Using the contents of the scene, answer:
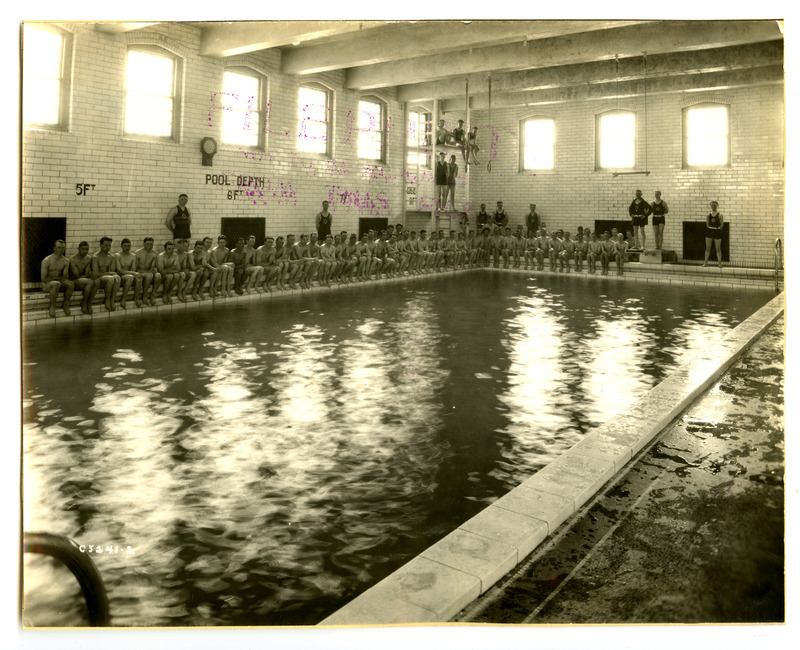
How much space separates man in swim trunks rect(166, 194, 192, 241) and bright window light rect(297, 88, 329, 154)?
10.8 ft

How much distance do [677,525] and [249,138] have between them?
10922 millimetres

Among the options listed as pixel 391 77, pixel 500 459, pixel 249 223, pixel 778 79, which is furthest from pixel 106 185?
pixel 778 79

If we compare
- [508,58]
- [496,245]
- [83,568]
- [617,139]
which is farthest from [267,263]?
[617,139]

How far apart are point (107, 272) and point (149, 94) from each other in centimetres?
279

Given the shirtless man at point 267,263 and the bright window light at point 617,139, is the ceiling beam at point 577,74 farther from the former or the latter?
the shirtless man at point 267,263

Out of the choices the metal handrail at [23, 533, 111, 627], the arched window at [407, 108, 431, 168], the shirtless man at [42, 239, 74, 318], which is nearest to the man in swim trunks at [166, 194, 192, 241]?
the shirtless man at [42, 239, 74, 318]

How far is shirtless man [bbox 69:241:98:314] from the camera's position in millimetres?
8562

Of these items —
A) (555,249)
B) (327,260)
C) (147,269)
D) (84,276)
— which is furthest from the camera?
(555,249)

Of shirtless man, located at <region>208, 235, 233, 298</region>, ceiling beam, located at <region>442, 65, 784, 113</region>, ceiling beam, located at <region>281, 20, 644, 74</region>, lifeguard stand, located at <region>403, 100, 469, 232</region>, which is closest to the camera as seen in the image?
ceiling beam, located at <region>281, 20, 644, 74</region>

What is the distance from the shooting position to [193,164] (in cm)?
1107

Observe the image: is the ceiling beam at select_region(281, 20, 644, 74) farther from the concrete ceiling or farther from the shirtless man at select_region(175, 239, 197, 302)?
the shirtless man at select_region(175, 239, 197, 302)

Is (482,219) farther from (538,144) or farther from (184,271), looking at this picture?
(184,271)

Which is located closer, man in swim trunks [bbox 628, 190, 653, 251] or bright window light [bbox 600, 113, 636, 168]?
man in swim trunks [bbox 628, 190, 653, 251]

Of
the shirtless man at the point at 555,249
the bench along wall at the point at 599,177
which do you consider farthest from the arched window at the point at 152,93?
the shirtless man at the point at 555,249
